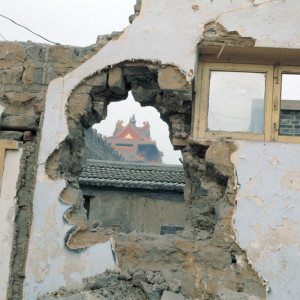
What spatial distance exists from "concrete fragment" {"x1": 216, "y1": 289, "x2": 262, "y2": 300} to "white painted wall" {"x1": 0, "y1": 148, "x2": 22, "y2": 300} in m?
2.01

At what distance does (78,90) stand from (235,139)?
1661mm

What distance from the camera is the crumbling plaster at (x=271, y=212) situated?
14.5 feet

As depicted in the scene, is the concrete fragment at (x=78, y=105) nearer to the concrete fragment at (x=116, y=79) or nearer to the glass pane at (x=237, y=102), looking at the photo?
the concrete fragment at (x=116, y=79)

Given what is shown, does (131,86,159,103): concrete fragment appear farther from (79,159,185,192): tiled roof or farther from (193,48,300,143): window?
(79,159,185,192): tiled roof

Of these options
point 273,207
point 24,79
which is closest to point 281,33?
point 273,207

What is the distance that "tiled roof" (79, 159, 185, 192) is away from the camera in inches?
451

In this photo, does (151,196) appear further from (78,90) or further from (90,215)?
(78,90)

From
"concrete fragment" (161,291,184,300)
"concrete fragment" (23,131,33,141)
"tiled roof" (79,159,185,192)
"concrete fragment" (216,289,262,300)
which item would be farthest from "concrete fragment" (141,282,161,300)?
"tiled roof" (79,159,185,192)

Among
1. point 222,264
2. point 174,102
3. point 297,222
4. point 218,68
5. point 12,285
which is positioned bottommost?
point 12,285

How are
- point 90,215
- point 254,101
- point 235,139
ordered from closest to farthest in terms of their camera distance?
point 235,139 < point 254,101 < point 90,215

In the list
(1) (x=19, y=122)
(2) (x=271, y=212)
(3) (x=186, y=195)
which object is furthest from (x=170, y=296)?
(1) (x=19, y=122)

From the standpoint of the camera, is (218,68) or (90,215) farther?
(90,215)

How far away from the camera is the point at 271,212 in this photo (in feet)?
14.8

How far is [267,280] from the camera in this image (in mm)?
4391
